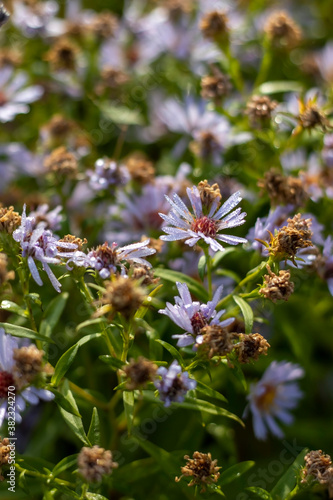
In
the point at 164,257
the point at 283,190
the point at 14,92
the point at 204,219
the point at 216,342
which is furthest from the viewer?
the point at 14,92

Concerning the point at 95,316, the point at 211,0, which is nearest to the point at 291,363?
the point at 95,316

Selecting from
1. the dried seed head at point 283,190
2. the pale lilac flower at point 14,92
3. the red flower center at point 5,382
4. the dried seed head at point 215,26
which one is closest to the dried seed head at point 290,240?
the dried seed head at point 283,190

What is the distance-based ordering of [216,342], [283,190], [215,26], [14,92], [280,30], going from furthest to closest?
[14,92]
[280,30]
[215,26]
[283,190]
[216,342]

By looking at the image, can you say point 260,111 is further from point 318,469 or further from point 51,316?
point 318,469

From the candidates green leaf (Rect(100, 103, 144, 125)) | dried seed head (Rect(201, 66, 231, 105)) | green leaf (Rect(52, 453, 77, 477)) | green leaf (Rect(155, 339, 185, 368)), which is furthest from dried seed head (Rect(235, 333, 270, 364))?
green leaf (Rect(100, 103, 144, 125))

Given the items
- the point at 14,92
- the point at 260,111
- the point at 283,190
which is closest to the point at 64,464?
the point at 283,190

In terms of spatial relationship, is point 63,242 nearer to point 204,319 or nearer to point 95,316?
point 95,316

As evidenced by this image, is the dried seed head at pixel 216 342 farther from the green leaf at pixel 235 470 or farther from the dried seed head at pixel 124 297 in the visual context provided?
the green leaf at pixel 235 470
